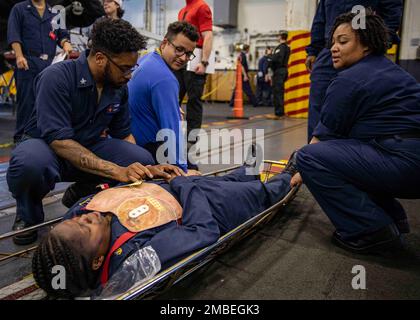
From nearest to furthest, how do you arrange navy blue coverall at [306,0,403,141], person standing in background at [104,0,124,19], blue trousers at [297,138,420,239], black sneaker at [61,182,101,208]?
blue trousers at [297,138,420,239], black sneaker at [61,182,101,208], navy blue coverall at [306,0,403,141], person standing in background at [104,0,124,19]

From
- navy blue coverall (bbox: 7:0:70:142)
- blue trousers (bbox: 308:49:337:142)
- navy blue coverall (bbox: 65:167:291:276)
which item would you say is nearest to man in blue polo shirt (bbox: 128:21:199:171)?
navy blue coverall (bbox: 65:167:291:276)

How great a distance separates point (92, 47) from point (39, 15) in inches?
103

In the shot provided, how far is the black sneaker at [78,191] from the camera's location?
2.20m

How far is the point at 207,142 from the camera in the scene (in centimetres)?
495

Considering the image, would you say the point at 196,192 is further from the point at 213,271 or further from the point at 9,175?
the point at 9,175

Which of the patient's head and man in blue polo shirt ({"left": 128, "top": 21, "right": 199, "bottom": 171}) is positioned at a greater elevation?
man in blue polo shirt ({"left": 128, "top": 21, "right": 199, "bottom": 171})

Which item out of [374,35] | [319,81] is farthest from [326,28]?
[374,35]

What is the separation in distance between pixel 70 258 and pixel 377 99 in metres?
1.57

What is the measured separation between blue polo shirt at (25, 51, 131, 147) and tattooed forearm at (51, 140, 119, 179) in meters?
0.04

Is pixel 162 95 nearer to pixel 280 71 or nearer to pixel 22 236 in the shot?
pixel 22 236

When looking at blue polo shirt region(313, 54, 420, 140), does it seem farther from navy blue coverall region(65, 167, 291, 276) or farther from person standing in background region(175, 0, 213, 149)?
person standing in background region(175, 0, 213, 149)

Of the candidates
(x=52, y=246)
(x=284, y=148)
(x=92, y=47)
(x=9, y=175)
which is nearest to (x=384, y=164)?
(x=52, y=246)

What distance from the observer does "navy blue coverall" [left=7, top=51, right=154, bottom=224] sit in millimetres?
1849

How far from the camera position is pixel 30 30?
400 cm
